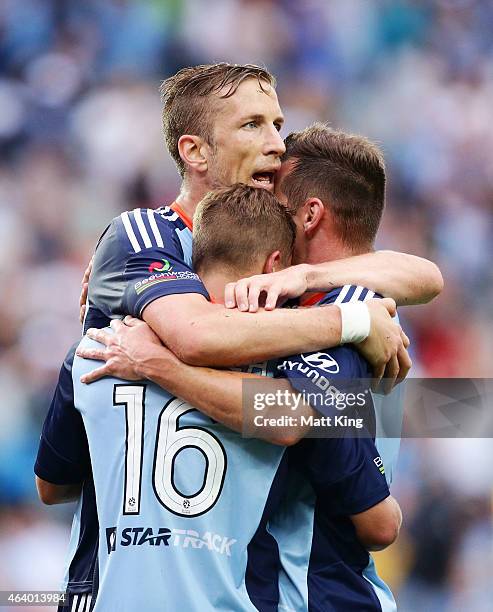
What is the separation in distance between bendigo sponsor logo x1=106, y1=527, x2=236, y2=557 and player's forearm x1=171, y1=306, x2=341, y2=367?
17.8 inches

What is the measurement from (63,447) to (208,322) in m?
0.73

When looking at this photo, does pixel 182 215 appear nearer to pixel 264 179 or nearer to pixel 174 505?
pixel 264 179

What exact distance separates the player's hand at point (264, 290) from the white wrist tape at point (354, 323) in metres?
0.16

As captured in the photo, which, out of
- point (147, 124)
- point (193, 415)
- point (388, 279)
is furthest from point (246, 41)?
point (193, 415)

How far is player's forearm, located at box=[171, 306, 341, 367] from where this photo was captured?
103 inches

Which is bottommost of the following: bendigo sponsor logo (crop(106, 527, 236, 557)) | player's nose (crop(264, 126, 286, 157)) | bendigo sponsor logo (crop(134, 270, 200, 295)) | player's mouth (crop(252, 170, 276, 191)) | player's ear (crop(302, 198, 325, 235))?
bendigo sponsor logo (crop(106, 527, 236, 557))

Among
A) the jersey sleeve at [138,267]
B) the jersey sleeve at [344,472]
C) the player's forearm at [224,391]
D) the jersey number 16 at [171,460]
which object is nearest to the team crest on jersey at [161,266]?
the jersey sleeve at [138,267]

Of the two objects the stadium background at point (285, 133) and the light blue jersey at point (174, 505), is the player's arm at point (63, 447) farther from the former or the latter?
the stadium background at point (285, 133)

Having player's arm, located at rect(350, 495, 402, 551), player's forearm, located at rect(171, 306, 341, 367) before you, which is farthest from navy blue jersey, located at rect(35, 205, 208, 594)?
player's arm, located at rect(350, 495, 402, 551)

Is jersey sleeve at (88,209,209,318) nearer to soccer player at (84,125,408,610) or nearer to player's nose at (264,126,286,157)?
soccer player at (84,125,408,610)

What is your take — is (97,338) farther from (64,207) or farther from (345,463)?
(64,207)

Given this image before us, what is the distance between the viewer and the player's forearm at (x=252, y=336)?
2621 mm

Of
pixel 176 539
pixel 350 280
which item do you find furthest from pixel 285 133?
pixel 176 539

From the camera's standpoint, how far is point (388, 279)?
10.4ft
